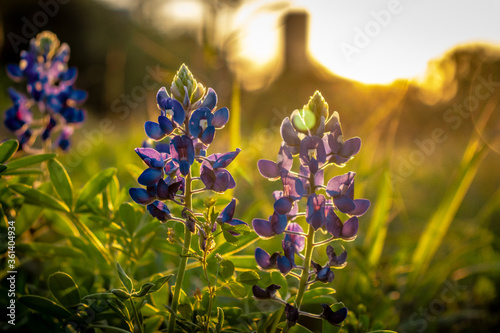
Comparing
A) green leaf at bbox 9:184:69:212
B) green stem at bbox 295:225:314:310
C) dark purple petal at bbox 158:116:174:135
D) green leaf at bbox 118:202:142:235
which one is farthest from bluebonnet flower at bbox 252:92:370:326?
green leaf at bbox 9:184:69:212

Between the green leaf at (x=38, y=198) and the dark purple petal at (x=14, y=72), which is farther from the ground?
the dark purple petal at (x=14, y=72)

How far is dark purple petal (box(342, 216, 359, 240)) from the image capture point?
3.08ft

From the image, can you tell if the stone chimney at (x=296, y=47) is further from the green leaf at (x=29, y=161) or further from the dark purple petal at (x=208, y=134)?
the dark purple petal at (x=208, y=134)

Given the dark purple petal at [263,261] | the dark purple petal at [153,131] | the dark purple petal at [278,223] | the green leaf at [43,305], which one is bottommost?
the green leaf at [43,305]

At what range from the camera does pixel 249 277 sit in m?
1.01

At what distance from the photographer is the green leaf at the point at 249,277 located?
101 cm

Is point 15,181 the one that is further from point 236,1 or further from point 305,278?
point 236,1

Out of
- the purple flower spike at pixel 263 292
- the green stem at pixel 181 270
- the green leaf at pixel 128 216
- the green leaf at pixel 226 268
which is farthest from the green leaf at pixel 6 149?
the purple flower spike at pixel 263 292

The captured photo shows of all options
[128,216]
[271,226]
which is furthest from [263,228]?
[128,216]

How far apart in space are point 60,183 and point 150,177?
20.5 inches

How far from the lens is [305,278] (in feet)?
3.13

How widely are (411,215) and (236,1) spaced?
3263mm

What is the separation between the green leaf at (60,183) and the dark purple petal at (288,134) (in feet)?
2.41

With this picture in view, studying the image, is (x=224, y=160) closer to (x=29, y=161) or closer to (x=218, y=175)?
(x=218, y=175)
